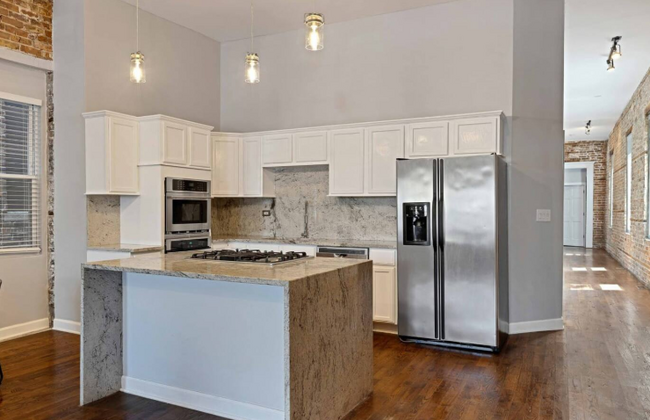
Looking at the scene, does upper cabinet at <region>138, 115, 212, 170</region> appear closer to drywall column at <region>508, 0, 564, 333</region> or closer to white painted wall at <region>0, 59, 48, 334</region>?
white painted wall at <region>0, 59, 48, 334</region>

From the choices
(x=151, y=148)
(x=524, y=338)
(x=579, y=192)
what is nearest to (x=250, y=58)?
(x=151, y=148)

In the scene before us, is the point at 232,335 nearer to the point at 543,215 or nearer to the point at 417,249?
the point at 417,249

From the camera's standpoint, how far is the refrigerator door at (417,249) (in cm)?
431

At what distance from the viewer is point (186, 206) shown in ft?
16.6

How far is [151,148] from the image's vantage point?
475cm

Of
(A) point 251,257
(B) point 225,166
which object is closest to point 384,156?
(B) point 225,166

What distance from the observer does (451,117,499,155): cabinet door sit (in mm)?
4477

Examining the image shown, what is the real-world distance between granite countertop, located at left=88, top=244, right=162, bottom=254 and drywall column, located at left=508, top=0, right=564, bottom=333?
349 cm

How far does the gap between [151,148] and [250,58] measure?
82.3 inches

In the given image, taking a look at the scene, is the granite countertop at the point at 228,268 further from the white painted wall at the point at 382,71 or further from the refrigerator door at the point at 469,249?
the white painted wall at the point at 382,71

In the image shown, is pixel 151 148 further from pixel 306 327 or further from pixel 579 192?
pixel 579 192

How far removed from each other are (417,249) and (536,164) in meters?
1.57

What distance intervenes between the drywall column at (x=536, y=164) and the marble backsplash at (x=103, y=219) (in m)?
3.98

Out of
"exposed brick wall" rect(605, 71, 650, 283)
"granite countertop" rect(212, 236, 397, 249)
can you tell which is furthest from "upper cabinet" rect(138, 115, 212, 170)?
"exposed brick wall" rect(605, 71, 650, 283)
